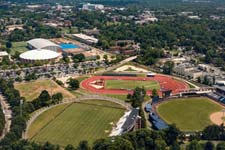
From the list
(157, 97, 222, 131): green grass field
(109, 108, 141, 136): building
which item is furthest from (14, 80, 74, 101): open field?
(157, 97, 222, 131): green grass field

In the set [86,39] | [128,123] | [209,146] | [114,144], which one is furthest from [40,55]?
[209,146]

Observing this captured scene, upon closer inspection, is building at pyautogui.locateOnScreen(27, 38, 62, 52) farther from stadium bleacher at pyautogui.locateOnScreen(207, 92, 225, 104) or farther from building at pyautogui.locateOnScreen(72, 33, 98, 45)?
stadium bleacher at pyautogui.locateOnScreen(207, 92, 225, 104)

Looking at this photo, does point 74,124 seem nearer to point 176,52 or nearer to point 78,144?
point 78,144

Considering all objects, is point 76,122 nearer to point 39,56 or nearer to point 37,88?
point 37,88

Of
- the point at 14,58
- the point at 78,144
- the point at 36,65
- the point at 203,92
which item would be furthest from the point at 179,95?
the point at 14,58

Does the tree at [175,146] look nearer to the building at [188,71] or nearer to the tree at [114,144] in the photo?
the tree at [114,144]

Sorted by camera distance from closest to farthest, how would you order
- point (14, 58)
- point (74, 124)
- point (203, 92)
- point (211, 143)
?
point (211, 143)
point (74, 124)
point (203, 92)
point (14, 58)
